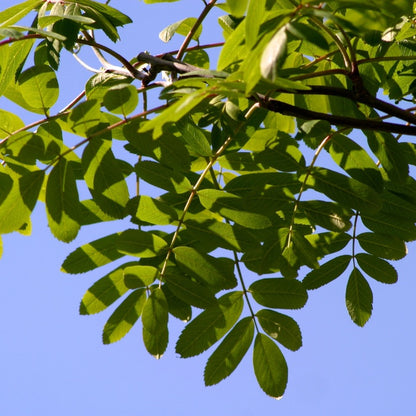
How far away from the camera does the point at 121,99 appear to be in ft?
Result: 5.36

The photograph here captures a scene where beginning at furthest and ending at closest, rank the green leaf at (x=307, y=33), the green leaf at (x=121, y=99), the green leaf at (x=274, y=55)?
the green leaf at (x=121, y=99) < the green leaf at (x=307, y=33) < the green leaf at (x=274, y=55)

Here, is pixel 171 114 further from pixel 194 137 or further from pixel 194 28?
pixel 194 28

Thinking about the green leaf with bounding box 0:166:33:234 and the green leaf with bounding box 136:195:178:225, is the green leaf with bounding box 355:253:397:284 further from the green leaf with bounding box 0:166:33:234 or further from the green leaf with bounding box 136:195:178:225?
the green leaf with bounding box 0:166:33:234

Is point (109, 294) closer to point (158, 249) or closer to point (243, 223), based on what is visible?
point (158, 249)

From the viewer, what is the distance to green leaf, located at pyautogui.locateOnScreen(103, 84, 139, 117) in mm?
1620

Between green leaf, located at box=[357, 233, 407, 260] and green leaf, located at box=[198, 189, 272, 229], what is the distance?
0.43 m

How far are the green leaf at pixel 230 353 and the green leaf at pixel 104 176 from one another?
52 cm

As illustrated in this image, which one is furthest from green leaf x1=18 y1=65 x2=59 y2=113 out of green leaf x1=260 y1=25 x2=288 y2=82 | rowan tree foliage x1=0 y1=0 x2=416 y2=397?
green leaf x1=260 y1=25 x2=288 y2=82

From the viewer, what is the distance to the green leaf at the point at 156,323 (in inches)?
68.7

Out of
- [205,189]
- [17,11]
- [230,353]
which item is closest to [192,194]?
[205,189]

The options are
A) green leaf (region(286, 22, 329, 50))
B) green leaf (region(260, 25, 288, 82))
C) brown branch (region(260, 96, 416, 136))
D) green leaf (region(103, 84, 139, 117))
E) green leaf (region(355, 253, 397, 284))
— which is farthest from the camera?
green leaf (region(355, 253, 397, 284))

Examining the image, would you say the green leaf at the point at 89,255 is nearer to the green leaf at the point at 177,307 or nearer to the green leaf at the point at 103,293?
the green leaf at the point at 103,293

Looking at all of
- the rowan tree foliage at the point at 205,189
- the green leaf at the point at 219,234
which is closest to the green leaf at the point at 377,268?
the rowan tree foliage at the point at 205,189

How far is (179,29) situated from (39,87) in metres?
0.63
